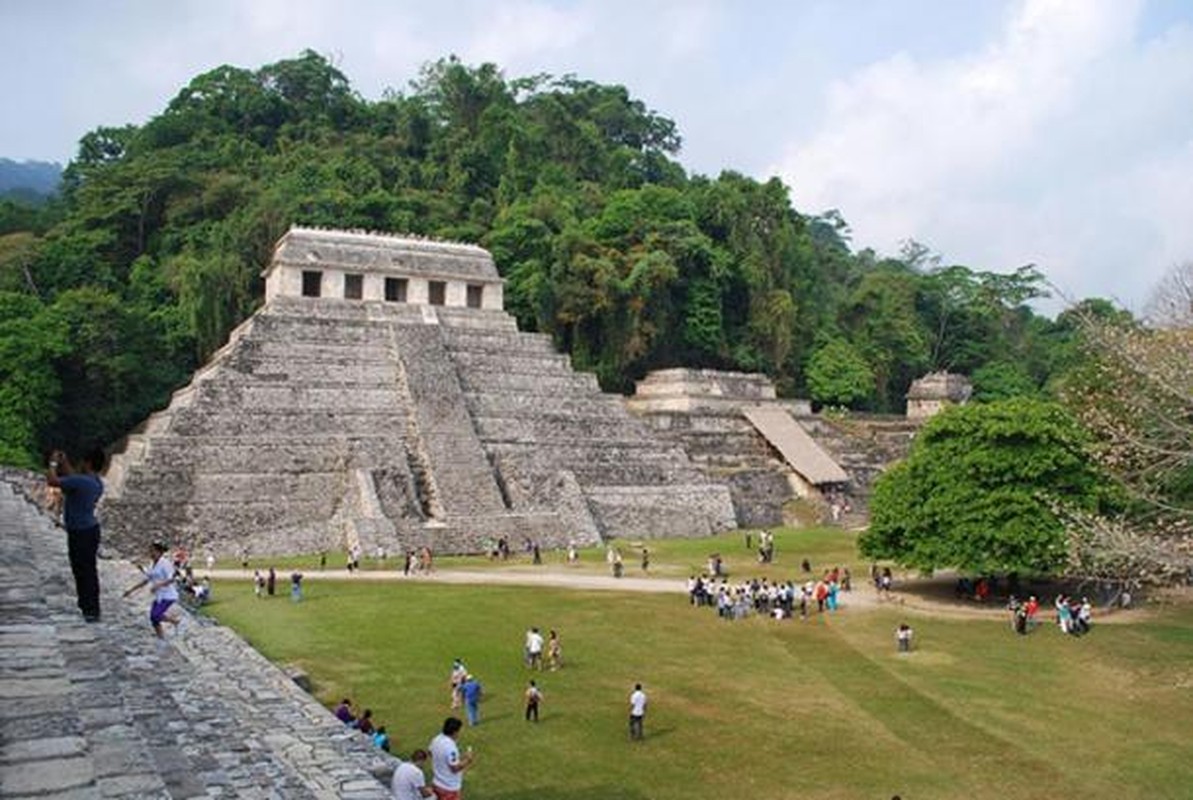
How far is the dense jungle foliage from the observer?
38812 mm

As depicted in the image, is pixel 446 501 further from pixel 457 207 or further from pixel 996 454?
pixel 457 207

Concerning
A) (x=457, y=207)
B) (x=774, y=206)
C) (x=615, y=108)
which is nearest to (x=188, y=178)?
(x=457, y=207)

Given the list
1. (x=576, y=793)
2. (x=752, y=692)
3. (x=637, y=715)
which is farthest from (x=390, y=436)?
(x=576, y=793)

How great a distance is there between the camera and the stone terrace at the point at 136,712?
466 cm

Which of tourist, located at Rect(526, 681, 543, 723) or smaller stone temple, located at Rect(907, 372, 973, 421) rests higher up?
smaller stone temple, located at Rect(907, 372, 973, 421)

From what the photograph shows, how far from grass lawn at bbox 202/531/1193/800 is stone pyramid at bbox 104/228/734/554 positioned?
5.76 m

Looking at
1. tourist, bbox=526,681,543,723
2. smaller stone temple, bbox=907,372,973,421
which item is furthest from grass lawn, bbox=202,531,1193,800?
smaller stone temple, bbox=907,372,973,421

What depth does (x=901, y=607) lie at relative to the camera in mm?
24391

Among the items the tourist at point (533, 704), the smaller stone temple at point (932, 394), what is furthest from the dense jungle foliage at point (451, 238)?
the tourist at point (533, 704)

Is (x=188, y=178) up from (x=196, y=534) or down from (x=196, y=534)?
up

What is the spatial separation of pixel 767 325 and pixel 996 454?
91.5ft

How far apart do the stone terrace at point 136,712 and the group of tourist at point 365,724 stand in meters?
0.60

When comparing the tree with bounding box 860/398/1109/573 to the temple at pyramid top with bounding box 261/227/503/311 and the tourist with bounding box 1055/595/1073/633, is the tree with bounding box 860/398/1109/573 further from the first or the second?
the temple at pyramid top with bounding box 261/227/503/311

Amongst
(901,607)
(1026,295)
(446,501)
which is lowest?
(901,607)
